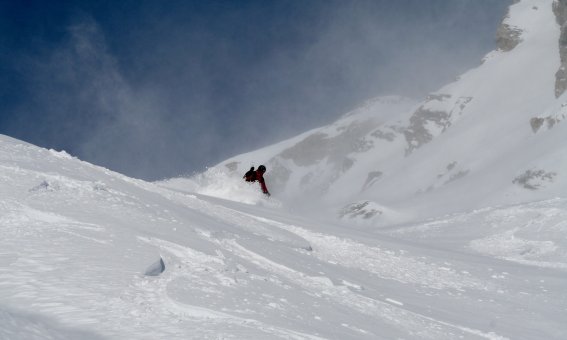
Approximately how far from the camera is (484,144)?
86875 mm

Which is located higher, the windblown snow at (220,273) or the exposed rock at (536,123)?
the exposed rock at (536,123)

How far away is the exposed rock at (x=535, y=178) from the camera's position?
47.0 m

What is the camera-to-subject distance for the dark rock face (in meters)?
81.8

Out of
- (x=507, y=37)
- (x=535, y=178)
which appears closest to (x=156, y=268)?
(x=535, y=178)

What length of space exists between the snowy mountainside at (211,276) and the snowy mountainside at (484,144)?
660 inches

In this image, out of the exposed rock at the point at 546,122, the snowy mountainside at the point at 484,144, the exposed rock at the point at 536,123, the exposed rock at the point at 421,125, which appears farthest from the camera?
the exposed rock at the point at 421,125

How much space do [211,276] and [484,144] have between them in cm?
8695

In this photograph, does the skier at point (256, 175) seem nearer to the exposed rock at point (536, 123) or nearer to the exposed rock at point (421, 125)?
the exposed rock at point (536, 123)

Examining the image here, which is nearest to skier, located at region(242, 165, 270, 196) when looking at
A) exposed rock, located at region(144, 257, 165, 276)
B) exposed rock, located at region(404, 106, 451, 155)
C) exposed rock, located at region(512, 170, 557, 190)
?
exposed rock, located at region(144, 257, 165, 276)

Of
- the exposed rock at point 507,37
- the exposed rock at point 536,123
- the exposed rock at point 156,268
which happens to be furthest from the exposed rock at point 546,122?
the exposed rock at point 156,268

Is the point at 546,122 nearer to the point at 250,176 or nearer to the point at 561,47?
the point at 561,47

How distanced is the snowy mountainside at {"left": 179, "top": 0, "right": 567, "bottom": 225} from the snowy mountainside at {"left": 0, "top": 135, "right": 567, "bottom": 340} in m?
16.8

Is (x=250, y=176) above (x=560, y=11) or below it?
below

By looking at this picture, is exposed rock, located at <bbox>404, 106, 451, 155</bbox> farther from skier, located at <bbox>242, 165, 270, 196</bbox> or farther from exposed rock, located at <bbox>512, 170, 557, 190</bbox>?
skier, located at <bbox>242, 165, 270, 196</bbox>
